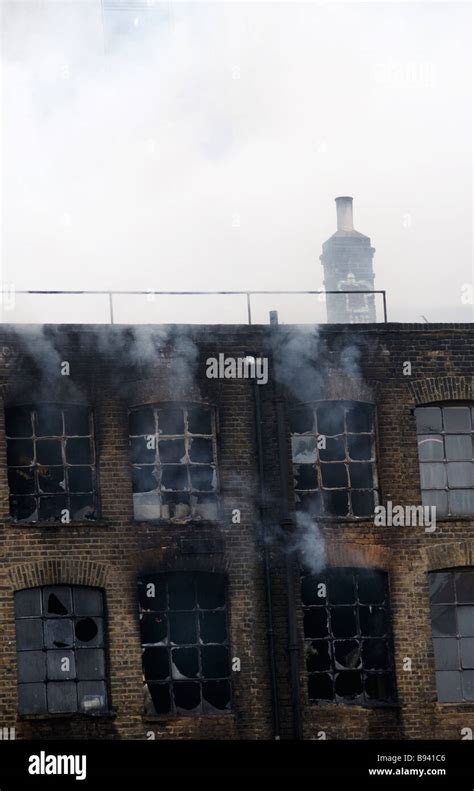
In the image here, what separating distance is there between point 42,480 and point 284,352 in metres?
4.08

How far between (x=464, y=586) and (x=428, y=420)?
8.37 feet

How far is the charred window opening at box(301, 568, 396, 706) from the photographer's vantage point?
74.9ft

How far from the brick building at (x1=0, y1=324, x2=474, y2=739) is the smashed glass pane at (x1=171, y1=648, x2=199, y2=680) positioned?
0.03m

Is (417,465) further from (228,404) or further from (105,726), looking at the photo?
(105,726)

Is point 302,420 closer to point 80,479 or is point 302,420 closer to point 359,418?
point 359,418

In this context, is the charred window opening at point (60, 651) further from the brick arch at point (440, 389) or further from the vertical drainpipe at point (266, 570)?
the brick arch at point (440, 389)

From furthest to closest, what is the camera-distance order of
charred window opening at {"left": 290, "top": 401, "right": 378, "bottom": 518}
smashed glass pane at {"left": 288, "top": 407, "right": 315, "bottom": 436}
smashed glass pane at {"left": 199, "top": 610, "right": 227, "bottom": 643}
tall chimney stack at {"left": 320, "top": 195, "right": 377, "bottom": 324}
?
tall chimney stack at {"left": 320, "top": 195, "right": 377, "bottom": 324} < smashed glass pane at {"left": 288, "top": 407, "right": 315, "bottom": 436} < charred window opening at {"left": 290, "top": 401, "right": 378, "bottom": 518} < smashed glass pane at {"left": 199, "top": 610, "right": 227, "bottom": 643}

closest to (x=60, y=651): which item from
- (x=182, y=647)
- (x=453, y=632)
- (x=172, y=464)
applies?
(x=182, y=647)

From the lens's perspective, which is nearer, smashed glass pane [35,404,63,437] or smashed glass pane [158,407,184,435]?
smashed glass pane [35,404,63,437]

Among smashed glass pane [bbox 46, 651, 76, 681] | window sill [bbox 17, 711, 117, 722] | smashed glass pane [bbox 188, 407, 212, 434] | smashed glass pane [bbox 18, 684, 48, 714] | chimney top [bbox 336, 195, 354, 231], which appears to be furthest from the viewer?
chimney top [bbox 336, 195, 354, 231]

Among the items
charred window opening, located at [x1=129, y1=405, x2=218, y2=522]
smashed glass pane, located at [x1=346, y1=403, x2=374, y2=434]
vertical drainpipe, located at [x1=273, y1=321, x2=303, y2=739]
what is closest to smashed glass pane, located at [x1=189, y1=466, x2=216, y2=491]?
charred window opening, located at [x1=129, y1=405, x2=218, y2=522]

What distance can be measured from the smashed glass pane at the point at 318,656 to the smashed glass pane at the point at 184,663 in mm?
1651

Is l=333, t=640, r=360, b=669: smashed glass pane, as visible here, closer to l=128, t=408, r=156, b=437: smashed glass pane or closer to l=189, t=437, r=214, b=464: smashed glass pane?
l=189, t=437, r=214, b=464: smashed glass pane

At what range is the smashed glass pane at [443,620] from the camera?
23.3m
